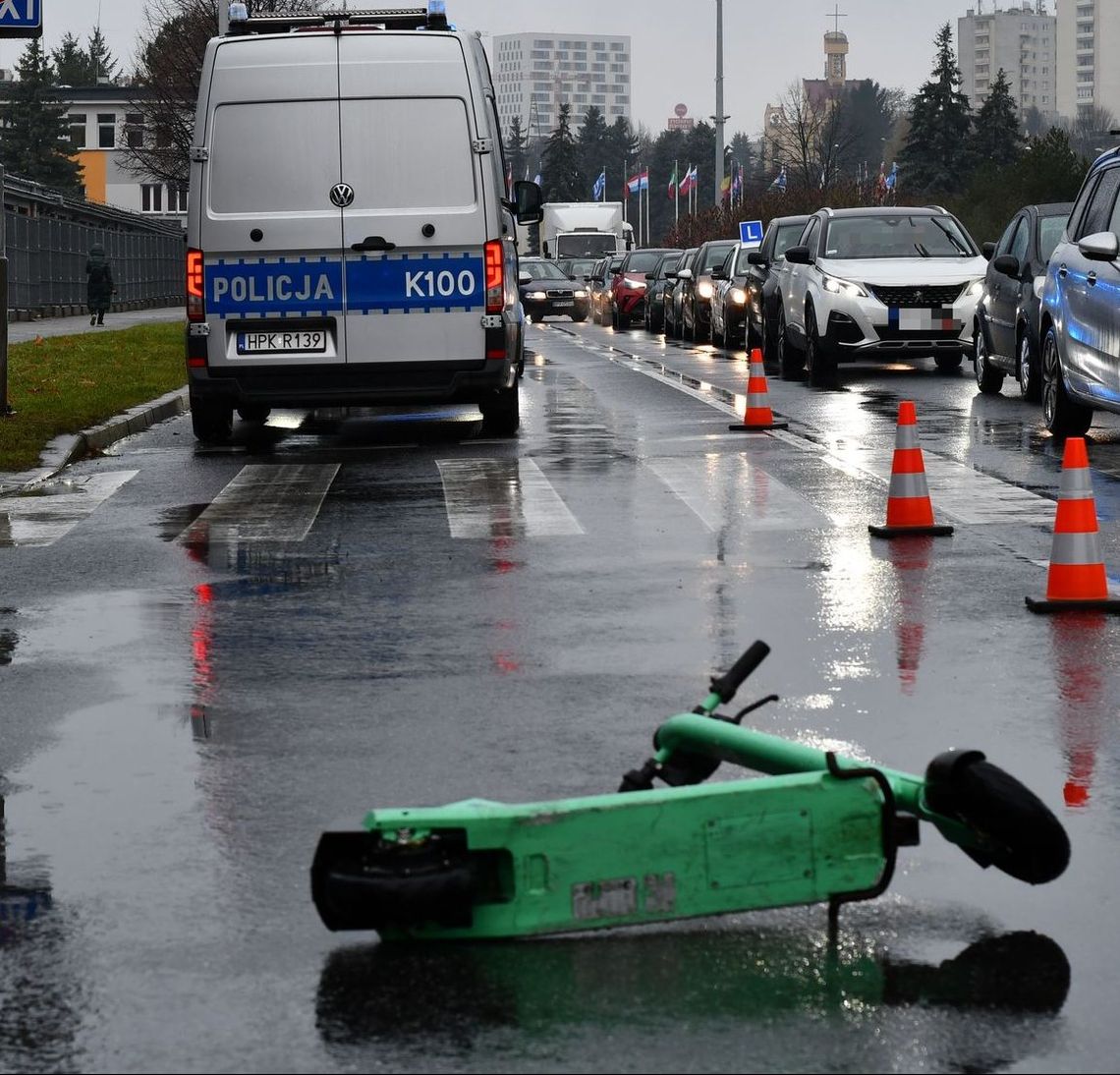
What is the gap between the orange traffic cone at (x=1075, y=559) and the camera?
28.8 feet

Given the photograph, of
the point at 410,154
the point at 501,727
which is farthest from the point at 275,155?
the point at 501,727

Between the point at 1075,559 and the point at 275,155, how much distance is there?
848 cm

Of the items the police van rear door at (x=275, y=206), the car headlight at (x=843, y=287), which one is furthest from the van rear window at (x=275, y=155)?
the car headlight at (x=843, y=287)

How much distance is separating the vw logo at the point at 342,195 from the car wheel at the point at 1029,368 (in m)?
6.50

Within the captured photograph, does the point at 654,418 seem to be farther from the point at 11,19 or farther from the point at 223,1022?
the point at 223,1022

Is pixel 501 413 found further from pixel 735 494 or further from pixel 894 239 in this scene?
pixel 894 239

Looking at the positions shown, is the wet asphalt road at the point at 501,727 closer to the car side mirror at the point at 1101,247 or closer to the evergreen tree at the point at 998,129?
the car side mirror at the point at 1101,247

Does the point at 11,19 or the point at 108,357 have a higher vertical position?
the point at 11,19

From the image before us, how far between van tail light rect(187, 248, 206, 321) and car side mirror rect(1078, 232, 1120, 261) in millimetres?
5830

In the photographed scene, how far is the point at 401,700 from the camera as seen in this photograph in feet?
→ 22.9

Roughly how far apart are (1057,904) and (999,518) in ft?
23.7

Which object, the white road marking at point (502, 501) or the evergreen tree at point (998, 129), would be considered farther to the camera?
the evergreen tree at point (998, 129)

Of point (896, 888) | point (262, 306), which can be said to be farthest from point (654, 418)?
point (896, 888)

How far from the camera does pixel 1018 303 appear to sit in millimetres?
20031
